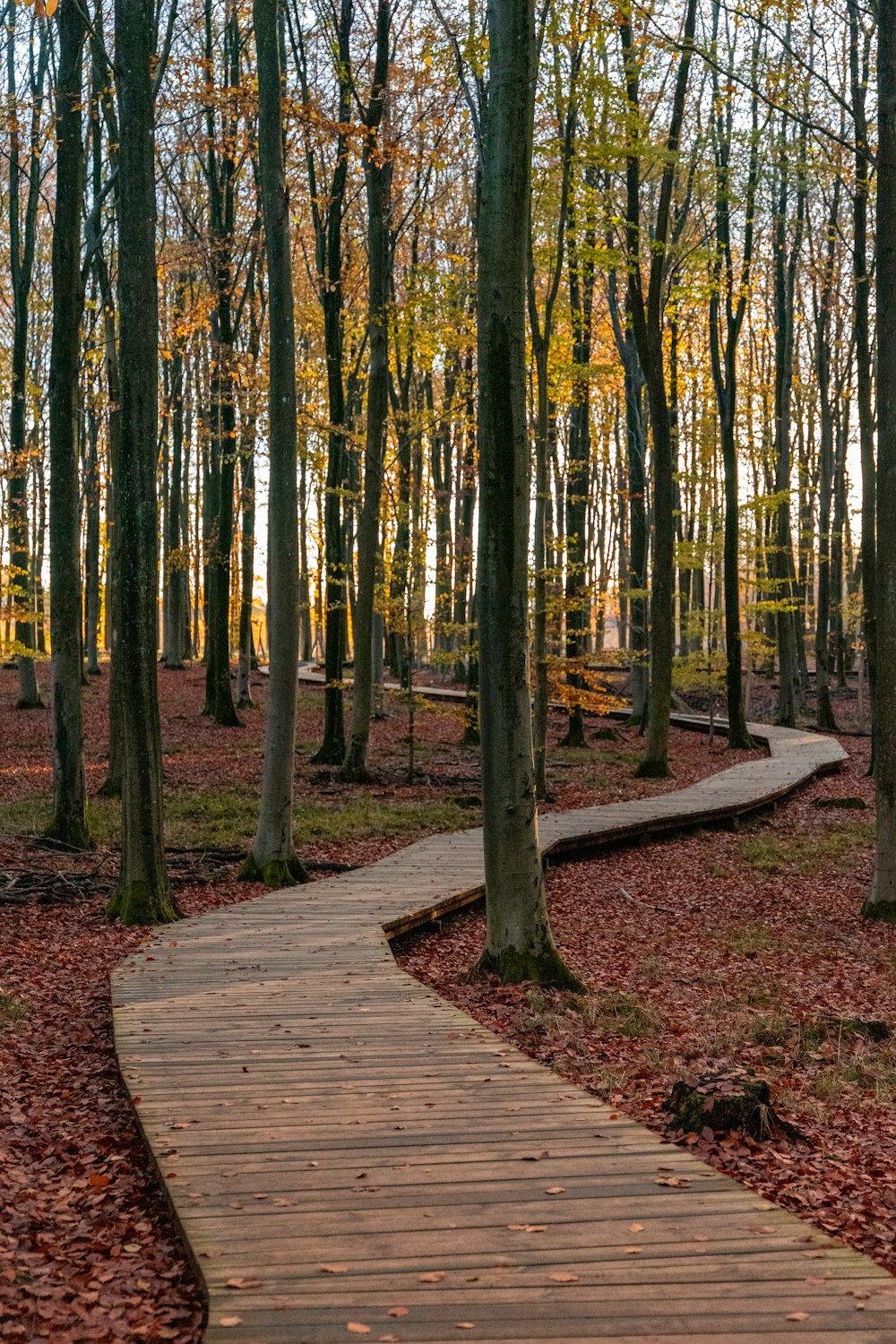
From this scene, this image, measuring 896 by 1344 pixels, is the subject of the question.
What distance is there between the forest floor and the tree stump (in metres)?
2.20

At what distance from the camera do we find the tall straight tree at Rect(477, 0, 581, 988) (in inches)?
260

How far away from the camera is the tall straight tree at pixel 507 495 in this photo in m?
6.61

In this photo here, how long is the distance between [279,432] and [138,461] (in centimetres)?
173

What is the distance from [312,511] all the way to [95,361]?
2054 cm

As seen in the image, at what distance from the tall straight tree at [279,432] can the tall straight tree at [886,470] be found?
5.11m

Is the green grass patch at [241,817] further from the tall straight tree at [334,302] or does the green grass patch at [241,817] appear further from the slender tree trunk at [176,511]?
the slender tree trunk at [176,511]

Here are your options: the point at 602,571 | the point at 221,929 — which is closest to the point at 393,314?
the point at 221,929

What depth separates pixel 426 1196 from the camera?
360 centimetres

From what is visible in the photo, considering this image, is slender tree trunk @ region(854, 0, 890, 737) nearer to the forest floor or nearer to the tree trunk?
the tree trunk

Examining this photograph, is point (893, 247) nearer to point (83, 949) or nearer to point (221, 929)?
point (221, 929)

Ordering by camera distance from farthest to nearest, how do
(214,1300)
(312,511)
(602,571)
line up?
(312,511) < (602,571) < (214,1300)

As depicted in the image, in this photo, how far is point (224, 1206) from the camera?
355 centimetres

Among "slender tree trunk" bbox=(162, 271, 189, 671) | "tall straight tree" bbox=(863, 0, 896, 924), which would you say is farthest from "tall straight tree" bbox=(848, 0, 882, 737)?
"slender tree trunk" bbox=(162, 271, 189, 671)

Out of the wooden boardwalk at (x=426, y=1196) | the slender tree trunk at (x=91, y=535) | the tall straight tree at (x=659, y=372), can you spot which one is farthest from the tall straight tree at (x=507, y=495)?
the slender tree trunk at (x=91, y=535)
